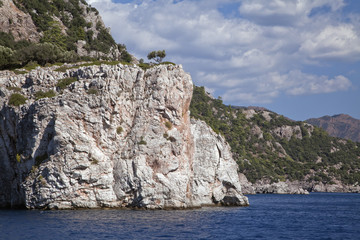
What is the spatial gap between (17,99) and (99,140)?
1291 centimetres

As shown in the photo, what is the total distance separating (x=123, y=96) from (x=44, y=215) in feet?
62.2

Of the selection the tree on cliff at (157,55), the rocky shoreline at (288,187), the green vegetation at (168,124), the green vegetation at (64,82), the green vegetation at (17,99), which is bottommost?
the rocky shoreline at (288,187)

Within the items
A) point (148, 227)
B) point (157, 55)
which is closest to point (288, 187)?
point (157, 55)

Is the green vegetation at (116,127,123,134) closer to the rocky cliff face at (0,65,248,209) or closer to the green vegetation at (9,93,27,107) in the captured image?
the rocky cliff face at (0,65,248,209)

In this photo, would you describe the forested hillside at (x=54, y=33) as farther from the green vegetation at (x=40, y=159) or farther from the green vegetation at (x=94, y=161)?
the green vegetation at (x=94, y=161)

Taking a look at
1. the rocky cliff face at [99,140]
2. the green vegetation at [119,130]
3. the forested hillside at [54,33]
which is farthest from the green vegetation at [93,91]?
the forested hillside at [54,33]

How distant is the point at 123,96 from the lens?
2074 inches

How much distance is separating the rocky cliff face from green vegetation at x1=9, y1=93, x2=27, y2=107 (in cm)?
75

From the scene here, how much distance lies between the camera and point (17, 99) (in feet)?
169

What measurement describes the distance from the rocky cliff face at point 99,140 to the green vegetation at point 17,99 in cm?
75

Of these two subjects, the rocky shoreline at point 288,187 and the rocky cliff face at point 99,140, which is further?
the rocky shoreline at point 288,187

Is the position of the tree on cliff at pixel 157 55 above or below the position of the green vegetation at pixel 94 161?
above

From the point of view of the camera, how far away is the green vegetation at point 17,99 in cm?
5128

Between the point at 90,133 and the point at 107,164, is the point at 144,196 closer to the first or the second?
the point at 107,164
